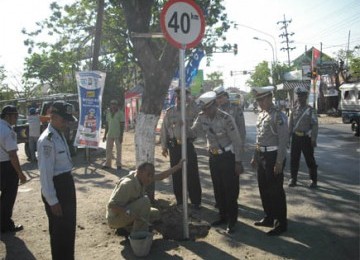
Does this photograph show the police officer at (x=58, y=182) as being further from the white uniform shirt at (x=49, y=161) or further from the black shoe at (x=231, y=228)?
the black shoe at (x=231, y=228)

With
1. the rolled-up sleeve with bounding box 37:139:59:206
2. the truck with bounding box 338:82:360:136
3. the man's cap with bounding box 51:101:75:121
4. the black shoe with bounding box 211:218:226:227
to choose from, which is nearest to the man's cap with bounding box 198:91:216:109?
the black shoe with bounding box 211:218:226:227

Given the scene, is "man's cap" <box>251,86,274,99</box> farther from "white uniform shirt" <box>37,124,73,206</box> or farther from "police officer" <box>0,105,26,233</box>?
"police officer" <box>0,105,26,233</box>

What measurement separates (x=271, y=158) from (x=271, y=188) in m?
0.41

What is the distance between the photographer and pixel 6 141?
5586 millimetres

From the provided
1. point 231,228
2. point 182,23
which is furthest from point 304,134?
point 182,23

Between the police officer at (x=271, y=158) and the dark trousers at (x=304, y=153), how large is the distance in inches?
100

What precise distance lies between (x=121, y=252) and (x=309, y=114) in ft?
15.6

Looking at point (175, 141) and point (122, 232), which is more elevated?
point (175, 141)

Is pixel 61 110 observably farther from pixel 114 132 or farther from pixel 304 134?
pixel 114 132

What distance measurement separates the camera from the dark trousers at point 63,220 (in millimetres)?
3807

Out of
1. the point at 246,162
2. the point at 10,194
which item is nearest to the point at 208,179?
the point at 246,162

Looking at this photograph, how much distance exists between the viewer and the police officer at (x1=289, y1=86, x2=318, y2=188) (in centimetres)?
767

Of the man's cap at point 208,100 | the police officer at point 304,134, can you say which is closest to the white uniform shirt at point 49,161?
the man's cap at point 208,100

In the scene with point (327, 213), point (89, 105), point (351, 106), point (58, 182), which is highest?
point (89, 105)
